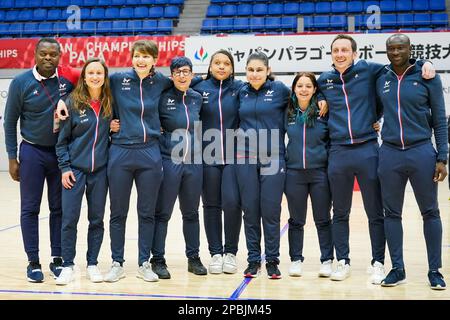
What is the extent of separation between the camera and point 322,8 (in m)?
13.3

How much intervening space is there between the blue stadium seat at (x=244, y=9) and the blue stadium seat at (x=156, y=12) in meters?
1.86

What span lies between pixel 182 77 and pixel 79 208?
1.08 meters

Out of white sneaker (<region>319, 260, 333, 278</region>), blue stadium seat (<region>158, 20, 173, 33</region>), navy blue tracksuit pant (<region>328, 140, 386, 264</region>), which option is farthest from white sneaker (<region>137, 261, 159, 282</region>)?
blue stadium seat (<region>158, 20, 173, 33</region>)

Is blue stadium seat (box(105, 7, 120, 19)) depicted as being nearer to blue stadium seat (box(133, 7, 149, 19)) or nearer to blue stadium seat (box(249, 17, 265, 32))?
blue stadium seat (box(133, 7, 149, 19))

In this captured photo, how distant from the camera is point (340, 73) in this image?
3.77m

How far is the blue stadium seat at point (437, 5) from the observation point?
42.1ft

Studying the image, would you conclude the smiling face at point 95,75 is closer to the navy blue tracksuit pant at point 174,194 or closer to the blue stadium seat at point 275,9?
the navy blue tracksuit pant at point 174,194

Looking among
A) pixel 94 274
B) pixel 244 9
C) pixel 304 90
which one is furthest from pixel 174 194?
pixel 244 9

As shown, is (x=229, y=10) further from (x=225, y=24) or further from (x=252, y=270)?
(x=252, y=270)

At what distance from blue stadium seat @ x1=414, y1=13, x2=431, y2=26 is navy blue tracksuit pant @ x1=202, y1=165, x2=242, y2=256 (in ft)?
32.4

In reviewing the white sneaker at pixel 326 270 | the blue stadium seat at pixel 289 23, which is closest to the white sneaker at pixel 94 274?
the white sneaker at pixel 326 270

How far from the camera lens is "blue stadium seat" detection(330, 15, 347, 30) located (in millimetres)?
12195

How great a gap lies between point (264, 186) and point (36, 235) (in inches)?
61.1
